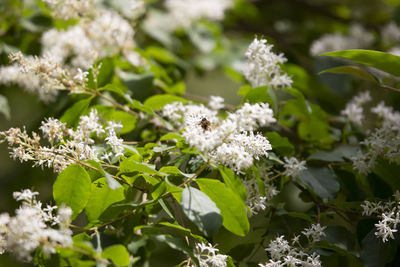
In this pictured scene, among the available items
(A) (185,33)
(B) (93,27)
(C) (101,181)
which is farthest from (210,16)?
(C) (101,181)

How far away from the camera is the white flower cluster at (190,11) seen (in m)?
2.21

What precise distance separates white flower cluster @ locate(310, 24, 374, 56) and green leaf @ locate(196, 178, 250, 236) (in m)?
1.45

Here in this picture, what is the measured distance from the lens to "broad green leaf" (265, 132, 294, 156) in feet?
3.75

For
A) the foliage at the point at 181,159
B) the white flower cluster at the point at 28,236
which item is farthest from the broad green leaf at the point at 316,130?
the white flower cluster at the point at 28,236

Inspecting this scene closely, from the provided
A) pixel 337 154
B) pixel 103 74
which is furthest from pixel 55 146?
pixel 337 154

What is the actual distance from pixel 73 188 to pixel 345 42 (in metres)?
1.87

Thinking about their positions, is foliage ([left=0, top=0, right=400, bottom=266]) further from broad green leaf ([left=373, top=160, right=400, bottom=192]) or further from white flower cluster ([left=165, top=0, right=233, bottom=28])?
white flower cluster ([left=165, top=0, right=233, bottom=28])

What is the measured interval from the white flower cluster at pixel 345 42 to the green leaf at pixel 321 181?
1069 mm

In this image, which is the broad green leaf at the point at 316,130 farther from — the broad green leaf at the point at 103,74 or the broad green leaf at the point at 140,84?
the broad green leaf at the point at 103,74

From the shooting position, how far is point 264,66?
1.19 metres

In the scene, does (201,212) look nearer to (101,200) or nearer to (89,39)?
(101,200)

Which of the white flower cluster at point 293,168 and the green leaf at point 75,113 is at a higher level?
the white flower cluster at point 293,168

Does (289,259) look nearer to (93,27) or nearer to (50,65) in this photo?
(50,65)

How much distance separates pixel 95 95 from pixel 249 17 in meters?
1.90
